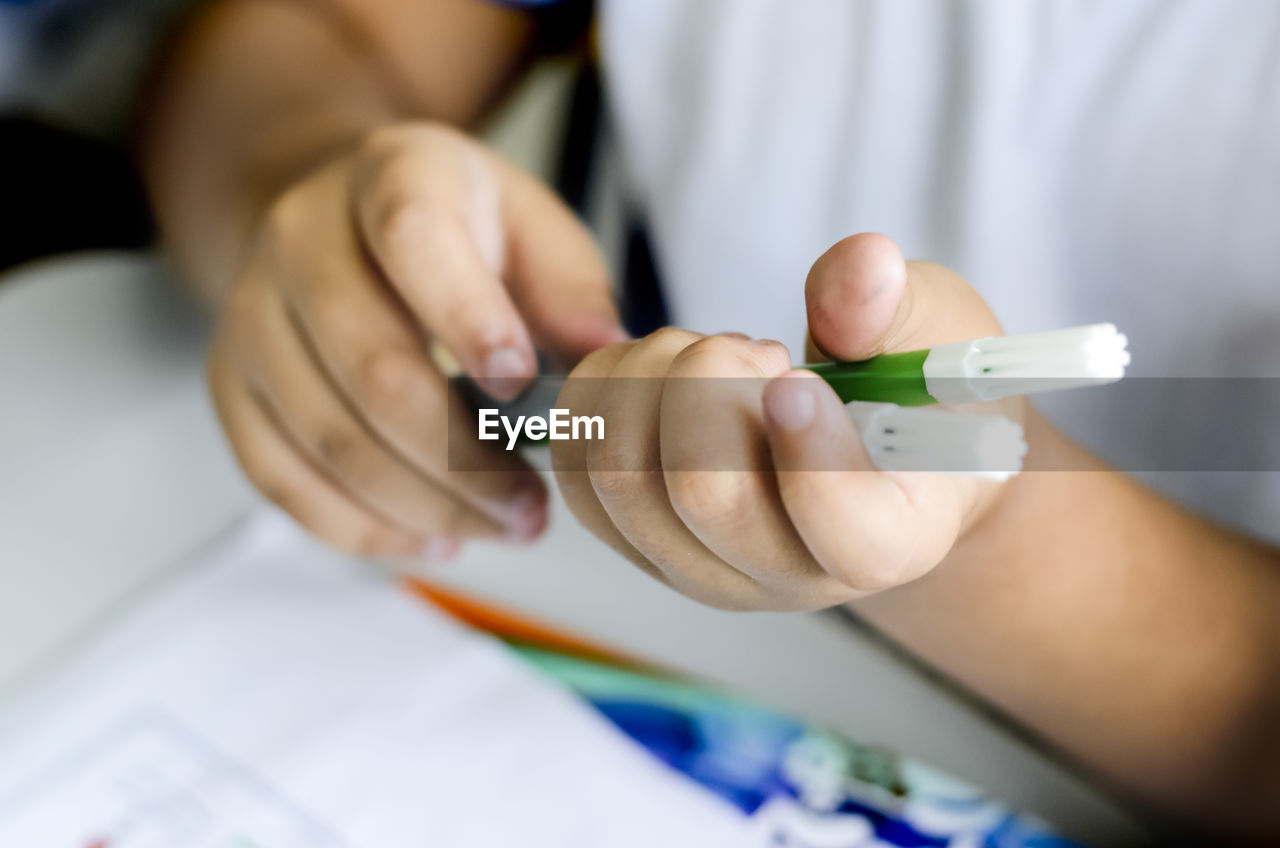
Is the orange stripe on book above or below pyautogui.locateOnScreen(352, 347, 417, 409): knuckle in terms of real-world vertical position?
below

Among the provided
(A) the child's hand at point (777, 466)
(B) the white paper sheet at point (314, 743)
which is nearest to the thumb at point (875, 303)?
(A) the child's hand at point (777, 466)

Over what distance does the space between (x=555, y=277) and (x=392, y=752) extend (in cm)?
10

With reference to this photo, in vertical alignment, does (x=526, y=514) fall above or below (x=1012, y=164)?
below

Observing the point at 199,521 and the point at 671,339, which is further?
the point at 199,521

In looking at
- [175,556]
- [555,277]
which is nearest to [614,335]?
[555,277]

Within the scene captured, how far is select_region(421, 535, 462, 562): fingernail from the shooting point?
8.3 inches

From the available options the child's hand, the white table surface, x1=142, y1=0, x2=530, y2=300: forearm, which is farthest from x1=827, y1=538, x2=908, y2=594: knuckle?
x1=142, y1=0, x2=530, y2=300: forearm

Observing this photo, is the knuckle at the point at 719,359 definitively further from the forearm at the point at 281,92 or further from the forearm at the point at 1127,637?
the forearm at the point at 281,92

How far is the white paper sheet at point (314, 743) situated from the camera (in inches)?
6.7

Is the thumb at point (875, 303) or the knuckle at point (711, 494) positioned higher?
the thumb at point (875, 303)

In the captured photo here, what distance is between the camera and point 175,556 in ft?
0.73

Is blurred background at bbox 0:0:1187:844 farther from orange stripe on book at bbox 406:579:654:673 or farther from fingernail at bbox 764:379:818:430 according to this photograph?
fingernail at bbox 764:379:818:430

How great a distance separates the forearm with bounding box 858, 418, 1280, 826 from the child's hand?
0.05m

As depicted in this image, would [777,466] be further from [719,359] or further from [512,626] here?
[512,626]
